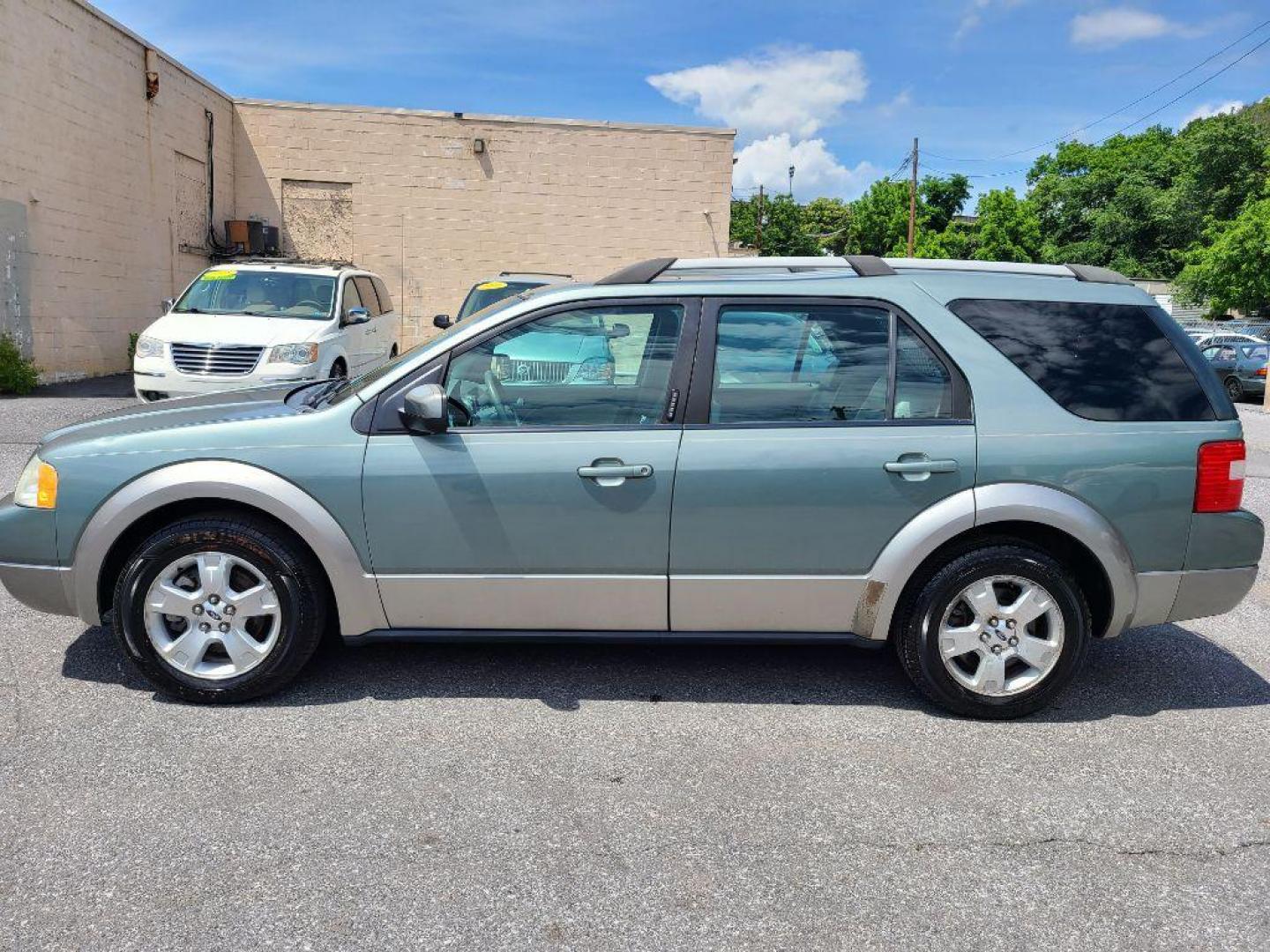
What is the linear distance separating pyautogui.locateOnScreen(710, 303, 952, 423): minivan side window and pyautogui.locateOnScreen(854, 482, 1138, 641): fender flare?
1.24 ft

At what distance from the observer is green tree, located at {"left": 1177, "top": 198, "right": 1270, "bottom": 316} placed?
34.8 metres

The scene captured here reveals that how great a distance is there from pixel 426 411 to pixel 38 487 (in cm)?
159

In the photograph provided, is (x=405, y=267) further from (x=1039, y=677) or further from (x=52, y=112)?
(x=1039, y=677)

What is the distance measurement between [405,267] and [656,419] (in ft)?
62.5

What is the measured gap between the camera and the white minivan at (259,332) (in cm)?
1002

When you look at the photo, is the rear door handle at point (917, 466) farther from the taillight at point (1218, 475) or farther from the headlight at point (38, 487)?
the headlight at point (38, 487)

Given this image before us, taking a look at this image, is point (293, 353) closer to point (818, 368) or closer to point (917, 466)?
point (818, 368)

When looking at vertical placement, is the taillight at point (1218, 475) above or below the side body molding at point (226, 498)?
above

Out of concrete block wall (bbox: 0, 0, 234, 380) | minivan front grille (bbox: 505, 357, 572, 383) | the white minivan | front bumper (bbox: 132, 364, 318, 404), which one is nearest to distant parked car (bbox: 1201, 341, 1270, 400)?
the white minivan

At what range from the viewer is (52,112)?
586 inches

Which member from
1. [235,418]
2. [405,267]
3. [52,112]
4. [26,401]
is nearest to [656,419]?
[235,418]

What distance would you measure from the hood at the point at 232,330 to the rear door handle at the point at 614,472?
285 inches

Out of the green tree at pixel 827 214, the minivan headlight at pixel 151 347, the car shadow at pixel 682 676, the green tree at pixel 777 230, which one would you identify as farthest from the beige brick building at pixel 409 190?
the green tree at pixel 827 214

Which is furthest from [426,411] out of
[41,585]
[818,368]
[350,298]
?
[350,298]
